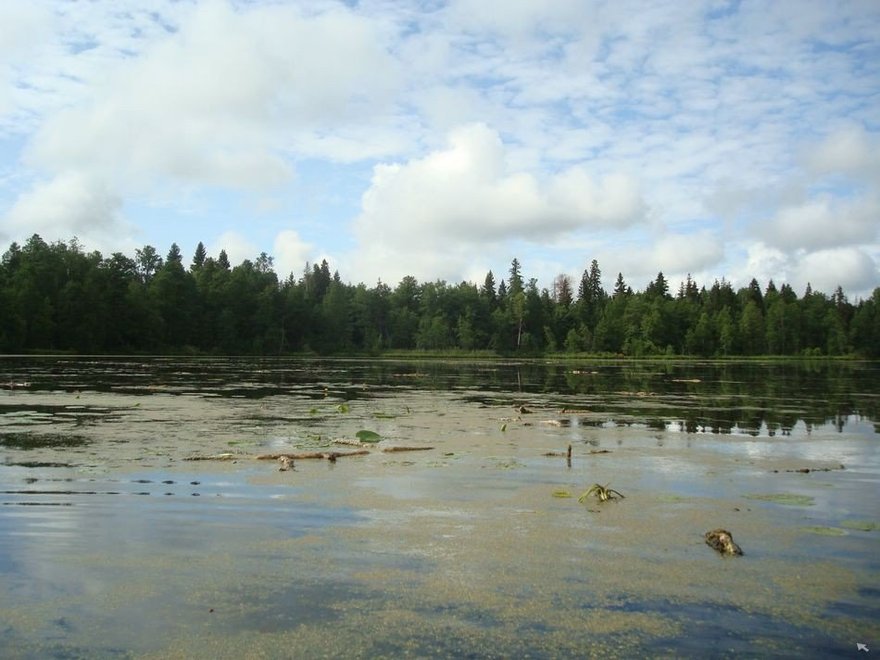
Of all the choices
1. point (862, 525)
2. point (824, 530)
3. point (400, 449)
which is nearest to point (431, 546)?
point (824, 530)

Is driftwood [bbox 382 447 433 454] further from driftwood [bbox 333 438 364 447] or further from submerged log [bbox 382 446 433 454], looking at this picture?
driftwood [bbox 333 438 364 447]

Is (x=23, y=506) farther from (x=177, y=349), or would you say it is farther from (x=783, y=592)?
(x=177, y=349)

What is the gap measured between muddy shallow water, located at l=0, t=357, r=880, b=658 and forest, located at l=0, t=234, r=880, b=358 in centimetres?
9037

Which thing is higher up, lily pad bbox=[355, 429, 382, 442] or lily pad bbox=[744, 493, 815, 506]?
lily pad bbox=[355, 429, 382, 442]

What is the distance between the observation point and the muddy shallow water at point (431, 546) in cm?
574

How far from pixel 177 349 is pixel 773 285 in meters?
151

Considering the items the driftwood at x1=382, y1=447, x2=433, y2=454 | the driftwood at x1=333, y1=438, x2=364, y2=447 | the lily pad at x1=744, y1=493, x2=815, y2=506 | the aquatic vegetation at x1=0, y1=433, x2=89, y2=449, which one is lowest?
the lily pad at x1=744, y1=493, x2=815, y2=506

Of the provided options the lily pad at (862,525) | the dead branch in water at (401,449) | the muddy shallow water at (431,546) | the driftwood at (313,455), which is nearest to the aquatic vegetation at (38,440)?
the muddy shallow water at (431,546)

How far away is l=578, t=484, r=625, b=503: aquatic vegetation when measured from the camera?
10732 mm

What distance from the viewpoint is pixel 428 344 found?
153 meters

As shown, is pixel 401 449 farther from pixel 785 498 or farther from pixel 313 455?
pixel 785 498

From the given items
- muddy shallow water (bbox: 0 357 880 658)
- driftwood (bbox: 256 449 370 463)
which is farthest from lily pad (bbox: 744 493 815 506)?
driftwood (bbox: 256 449 370 463)

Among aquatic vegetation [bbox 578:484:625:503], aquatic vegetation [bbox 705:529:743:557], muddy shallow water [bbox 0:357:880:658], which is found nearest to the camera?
muddy shallow water [bbox 0:357:880:658]

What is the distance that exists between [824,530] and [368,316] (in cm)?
15808
